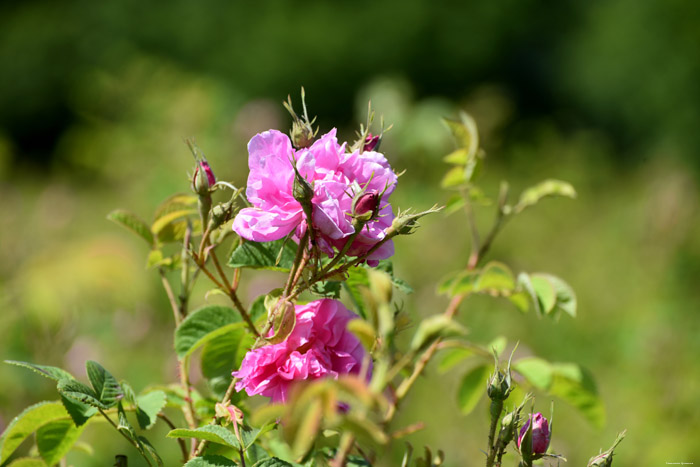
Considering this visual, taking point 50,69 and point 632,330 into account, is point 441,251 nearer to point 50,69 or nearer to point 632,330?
point 632,330

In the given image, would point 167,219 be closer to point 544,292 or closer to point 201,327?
point 201,327

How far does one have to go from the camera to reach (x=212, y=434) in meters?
0.45

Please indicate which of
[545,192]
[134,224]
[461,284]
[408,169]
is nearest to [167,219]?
[134,224]

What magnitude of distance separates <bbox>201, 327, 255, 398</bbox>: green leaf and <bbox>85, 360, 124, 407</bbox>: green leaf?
7 centimetres

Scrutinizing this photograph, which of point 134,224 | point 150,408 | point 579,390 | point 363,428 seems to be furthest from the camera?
point 579,390

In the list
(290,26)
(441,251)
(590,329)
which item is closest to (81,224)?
(441,251)

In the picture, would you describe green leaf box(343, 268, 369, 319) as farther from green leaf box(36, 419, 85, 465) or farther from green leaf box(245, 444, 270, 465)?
green leaf box(36, 419, 85, 465)

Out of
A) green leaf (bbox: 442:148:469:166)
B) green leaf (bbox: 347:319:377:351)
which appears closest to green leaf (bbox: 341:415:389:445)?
green leaf (bbox: 347:319:377:351)

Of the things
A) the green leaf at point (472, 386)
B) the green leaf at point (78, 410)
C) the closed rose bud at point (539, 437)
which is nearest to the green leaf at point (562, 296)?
the green leaf at point (472, 386)

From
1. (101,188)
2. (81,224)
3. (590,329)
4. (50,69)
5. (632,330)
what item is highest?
(50,69)

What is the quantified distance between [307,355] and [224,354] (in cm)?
15

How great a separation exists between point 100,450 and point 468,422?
107 centimetres

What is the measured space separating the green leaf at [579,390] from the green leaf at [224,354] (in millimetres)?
352

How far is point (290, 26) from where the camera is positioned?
33.0ft
